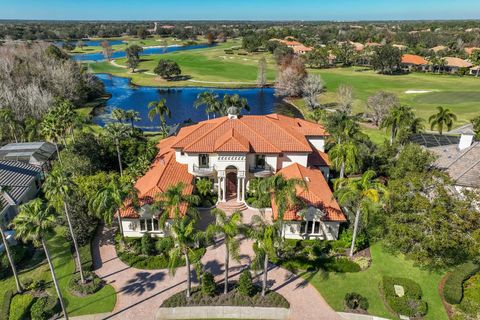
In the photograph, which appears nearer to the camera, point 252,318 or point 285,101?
point 252,318

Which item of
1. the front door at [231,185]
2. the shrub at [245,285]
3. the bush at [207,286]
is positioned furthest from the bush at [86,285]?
the front door at [231,185]

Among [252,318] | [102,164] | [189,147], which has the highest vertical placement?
[189,147]

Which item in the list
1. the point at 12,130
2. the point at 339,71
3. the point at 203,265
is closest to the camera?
the point at 203,265

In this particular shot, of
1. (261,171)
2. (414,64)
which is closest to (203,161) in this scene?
(261,171)

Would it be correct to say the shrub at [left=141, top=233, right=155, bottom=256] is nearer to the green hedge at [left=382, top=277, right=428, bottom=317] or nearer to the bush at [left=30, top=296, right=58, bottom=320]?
the bush at [left=30, top=296, right=58, bottom=320]

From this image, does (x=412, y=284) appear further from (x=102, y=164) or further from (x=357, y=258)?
(x=102, y=164)

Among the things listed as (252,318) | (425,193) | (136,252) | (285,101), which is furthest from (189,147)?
(285,101)

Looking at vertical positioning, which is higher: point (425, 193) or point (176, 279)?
point (425, 193)

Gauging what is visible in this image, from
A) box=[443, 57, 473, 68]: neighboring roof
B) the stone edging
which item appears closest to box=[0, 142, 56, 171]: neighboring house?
the stone edging
